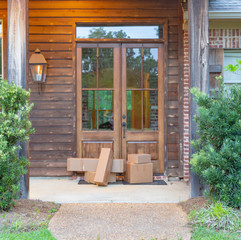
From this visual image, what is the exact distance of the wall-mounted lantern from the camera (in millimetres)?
5926

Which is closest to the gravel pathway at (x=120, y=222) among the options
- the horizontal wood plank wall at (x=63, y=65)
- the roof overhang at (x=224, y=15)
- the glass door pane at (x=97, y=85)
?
the horizontal wood plank wall at (x=63, y=65)

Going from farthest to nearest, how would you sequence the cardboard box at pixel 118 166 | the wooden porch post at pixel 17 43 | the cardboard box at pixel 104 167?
1. the cardboard box at pixel 118 166
2. the cardboard box at pixel 104 167
3. the wooden porch post at pixel 17 43

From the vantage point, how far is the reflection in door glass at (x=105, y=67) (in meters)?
6.14

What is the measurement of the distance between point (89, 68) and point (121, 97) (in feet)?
2.49

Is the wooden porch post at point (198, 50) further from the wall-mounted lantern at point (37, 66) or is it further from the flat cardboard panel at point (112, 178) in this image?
the wall-mounted lantern at point (37, 66)

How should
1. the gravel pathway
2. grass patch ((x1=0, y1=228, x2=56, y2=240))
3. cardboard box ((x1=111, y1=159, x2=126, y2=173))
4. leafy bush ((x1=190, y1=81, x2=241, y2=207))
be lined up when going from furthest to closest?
cardboard box ((x1=111, y1=159, x2=126, y2=173)) → leafy bush ((x1=190, y1=81, x2=241, y2=207)) → the gravel pathway → grass patch ((x1=0, y1=228, x2=56, y2=240))

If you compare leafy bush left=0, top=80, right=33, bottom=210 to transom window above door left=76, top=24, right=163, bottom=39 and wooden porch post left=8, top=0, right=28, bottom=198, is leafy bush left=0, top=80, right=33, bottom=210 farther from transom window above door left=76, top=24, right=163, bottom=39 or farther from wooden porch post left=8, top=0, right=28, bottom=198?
transom window above door left=76, top=24, right=163, bottom=39

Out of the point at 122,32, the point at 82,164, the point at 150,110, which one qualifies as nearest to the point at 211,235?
the point at 82,164

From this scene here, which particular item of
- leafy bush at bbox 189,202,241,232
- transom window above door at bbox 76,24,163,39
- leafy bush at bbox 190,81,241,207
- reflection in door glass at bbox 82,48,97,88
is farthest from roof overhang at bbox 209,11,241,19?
leafy bush at bbox 189,202,241,232

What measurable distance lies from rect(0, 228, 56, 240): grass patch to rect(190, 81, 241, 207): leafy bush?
165 cm

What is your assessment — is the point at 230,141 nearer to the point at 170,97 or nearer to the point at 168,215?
the point at 168,215

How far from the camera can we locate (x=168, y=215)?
388 centimetres

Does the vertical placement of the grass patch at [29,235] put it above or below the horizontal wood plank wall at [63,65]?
below

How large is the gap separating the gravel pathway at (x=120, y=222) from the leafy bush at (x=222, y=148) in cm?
54
